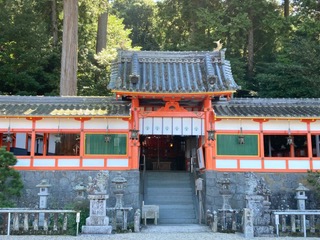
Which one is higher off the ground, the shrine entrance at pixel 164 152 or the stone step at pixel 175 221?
the shrine entrance at pixel 164 152

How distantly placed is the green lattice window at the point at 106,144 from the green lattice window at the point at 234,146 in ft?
12.4

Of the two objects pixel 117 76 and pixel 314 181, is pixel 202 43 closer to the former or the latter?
pixel 117 76

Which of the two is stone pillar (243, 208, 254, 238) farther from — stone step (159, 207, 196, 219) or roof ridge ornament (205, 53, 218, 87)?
roof ridge ornament (205, 53, 218, 87)

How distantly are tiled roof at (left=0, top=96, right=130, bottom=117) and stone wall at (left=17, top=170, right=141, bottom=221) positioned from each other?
2.28 m

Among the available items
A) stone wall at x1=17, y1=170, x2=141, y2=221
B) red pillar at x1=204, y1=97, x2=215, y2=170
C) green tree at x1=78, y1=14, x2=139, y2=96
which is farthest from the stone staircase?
green tree at x1=78, y1=14, x2=139, y2=96

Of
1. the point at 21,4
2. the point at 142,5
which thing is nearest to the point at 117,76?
the point at 21,4

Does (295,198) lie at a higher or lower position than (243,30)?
lower

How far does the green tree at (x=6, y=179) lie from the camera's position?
11.8 metres

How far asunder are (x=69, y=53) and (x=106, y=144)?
19.8ft

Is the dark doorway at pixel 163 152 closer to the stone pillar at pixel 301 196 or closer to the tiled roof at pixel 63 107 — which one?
the tiled roof at pixel 63 107

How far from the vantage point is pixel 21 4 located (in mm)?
23656

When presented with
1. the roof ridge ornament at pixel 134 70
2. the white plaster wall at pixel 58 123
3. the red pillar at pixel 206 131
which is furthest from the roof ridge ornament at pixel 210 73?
the white plaster wall at pixel 58 123

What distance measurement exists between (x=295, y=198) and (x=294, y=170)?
1.13 metres

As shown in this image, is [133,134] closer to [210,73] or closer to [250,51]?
[210,73]
